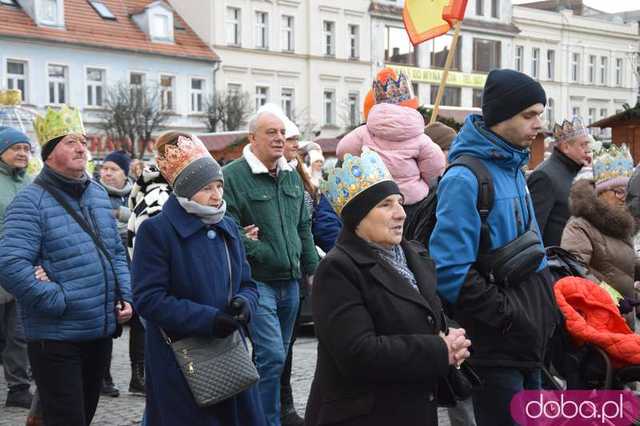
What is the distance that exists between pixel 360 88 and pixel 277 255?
142ft

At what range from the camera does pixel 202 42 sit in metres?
43.1

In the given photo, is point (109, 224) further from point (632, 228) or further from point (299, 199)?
point (632, 228)

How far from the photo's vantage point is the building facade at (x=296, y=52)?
43.4 m

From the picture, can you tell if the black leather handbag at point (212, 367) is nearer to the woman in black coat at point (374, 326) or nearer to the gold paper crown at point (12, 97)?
the woman in black coat at point (374, 326)

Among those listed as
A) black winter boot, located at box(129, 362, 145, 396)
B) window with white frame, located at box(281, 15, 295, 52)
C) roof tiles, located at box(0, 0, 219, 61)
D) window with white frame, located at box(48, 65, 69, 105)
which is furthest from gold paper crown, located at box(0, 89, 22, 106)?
window with white frame, located at box(281, 15, 295, 52)

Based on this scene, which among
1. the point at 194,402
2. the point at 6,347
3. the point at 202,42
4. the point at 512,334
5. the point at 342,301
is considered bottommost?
the point at 6,347

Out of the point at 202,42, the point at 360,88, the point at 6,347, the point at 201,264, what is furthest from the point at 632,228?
the point at 360,88

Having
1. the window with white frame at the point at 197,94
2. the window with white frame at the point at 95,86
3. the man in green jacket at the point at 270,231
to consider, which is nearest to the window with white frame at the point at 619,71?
the window with white frame at the point at 197,94

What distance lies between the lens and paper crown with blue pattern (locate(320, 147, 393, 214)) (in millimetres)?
3803

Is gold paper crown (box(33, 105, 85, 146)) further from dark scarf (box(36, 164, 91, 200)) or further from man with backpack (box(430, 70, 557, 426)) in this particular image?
man with backpack (box(430, 70, 557, 426))

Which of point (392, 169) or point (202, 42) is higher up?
point (202, 42)

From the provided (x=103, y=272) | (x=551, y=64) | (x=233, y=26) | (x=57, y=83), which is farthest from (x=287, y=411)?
(x=551, y=64)

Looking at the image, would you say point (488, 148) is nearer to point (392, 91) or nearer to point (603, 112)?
point (392, 91)

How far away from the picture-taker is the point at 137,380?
7867 millimetres
